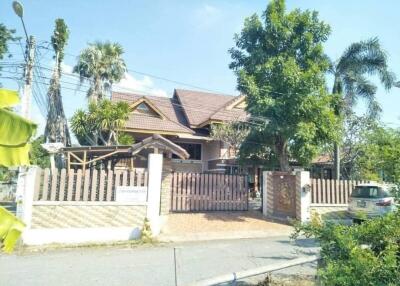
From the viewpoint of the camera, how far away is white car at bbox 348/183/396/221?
1241cm

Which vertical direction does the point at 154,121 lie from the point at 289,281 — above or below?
above

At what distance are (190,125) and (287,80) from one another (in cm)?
1232

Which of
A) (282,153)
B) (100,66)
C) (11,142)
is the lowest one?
(11,142)

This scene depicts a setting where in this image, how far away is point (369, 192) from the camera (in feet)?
41.9

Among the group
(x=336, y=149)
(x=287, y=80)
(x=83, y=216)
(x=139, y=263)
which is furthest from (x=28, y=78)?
(x=336, y=149)

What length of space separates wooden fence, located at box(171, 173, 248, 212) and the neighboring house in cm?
573

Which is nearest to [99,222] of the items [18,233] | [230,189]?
[230,189]

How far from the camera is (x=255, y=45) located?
15.2 metres

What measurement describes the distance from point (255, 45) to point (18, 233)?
14547 millimetres

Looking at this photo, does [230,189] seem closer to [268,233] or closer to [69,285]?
[268,233]

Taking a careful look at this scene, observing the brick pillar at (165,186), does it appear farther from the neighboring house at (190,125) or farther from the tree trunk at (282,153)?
the neighboring house at (190,125)

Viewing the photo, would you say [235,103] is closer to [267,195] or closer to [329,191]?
[267,195]

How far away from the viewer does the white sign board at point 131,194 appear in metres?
10.8

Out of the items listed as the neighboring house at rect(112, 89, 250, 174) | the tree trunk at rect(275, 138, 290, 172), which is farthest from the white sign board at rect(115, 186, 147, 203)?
the neighboring house at rect(112, 89, 250, 174)
